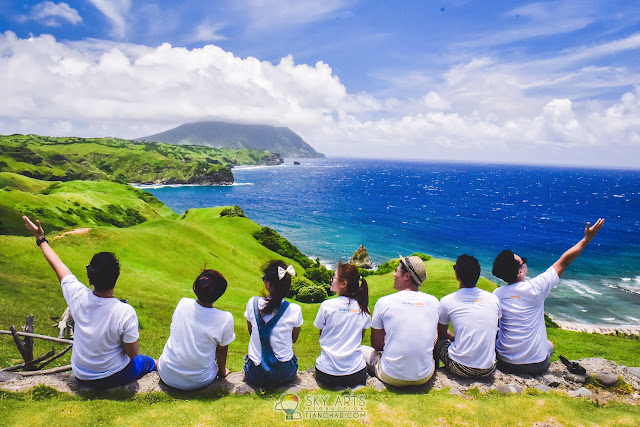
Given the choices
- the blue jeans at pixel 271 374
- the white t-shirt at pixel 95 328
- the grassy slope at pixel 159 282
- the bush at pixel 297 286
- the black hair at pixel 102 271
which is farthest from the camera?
the bush at pixel 297 286

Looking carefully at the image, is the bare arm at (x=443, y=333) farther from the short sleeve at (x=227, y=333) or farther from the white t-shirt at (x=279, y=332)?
the short sleeve at (x=227, y=333)

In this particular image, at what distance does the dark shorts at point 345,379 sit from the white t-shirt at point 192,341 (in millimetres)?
2774

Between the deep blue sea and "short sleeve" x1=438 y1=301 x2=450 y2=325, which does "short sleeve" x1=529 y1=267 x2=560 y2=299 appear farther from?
the deep blue sea

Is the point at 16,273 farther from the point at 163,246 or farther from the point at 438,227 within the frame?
the point at 438,227

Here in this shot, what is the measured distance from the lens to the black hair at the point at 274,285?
830 cm

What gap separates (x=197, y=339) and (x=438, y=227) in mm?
118058

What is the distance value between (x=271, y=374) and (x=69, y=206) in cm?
6856

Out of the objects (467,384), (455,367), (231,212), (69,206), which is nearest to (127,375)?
(455,367)

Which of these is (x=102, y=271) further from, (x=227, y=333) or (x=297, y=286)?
(x=297, y=286)

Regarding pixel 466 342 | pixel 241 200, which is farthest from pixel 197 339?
pixel 241 200

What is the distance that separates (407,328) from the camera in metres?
8.51

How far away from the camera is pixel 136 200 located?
95.1 meters

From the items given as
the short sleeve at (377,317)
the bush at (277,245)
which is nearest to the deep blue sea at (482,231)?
the bush at (277,245)

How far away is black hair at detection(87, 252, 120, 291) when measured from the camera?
7.62 m
